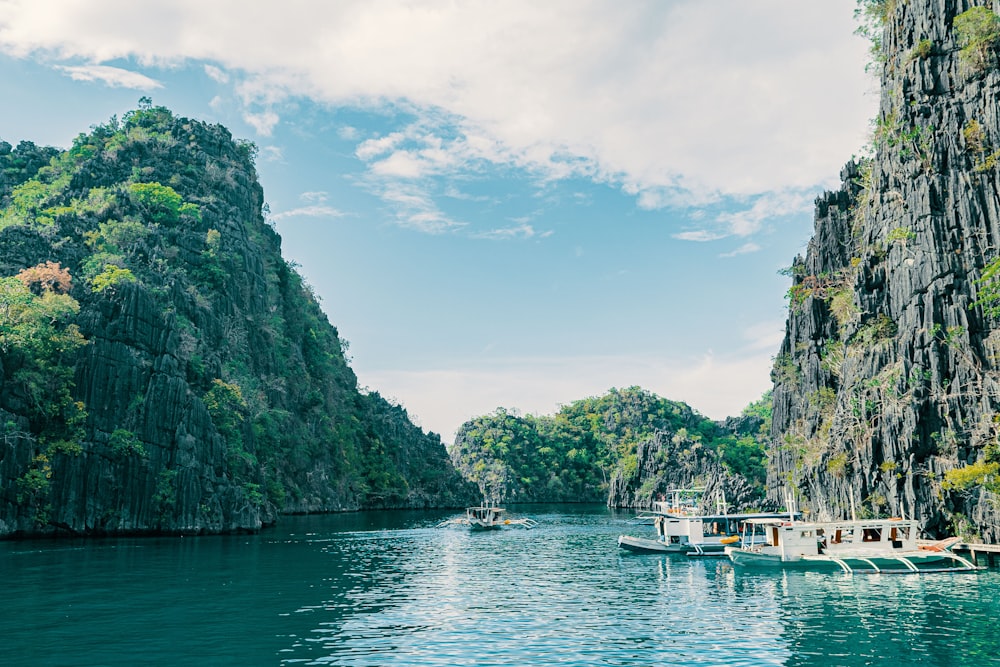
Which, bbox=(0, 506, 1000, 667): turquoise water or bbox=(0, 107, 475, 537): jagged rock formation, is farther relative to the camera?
bbox=(0, 107, 475, 537): jagged rock formation

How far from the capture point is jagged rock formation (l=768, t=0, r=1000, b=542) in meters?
55.6

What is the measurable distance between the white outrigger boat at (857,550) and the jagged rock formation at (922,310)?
509 centimetres

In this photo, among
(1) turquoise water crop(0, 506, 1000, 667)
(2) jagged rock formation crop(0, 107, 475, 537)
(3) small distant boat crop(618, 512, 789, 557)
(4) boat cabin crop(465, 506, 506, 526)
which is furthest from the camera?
(4) boat cabin crop(465, 506, 506, 526)

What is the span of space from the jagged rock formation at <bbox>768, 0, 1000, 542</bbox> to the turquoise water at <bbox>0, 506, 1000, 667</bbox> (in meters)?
13.5

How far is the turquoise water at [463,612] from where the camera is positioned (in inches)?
1108

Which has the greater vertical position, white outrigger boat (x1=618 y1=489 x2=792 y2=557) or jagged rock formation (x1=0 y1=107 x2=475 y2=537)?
jagged rock formation (x1=0 y1=107 x2=475 y2=537)

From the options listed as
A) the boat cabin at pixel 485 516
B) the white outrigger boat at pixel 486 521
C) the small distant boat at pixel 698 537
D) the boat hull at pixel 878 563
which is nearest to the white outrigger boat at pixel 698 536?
the small distant boat at pixel 698 537

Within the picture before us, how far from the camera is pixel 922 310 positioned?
197 feet


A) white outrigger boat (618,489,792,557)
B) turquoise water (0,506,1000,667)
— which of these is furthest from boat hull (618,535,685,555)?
turquoise water (0,506,1000,667)

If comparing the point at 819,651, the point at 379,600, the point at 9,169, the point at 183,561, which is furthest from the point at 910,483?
the point at 9,169

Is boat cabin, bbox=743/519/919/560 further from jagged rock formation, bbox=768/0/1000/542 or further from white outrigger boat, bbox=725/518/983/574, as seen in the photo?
jagged rock formation, bbox=768/0/1000/542

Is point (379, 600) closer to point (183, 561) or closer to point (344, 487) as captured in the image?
point (183, 561)

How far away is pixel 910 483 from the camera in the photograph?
56719 mm

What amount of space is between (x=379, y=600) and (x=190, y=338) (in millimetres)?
70853
